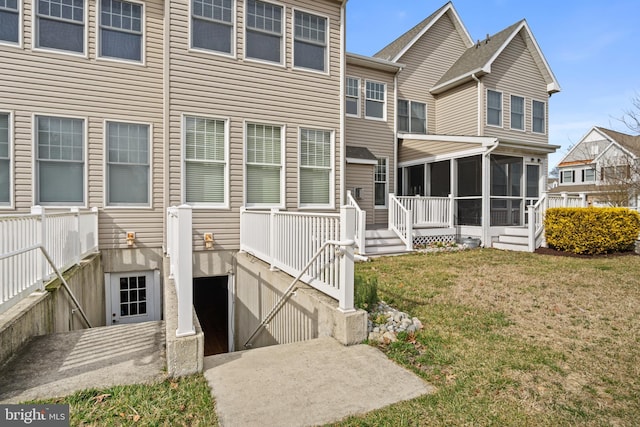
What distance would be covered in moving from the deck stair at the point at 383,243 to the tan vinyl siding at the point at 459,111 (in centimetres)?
615

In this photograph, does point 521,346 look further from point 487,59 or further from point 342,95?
point 487,59

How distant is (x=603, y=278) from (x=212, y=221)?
27.0 feet

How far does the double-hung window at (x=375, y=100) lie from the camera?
41.0ft

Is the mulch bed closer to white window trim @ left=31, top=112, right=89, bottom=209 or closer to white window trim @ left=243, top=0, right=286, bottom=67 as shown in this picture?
white window trim @ left=243, top=0, right=286, bottom=67

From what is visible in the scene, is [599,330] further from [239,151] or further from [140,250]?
[140,250]

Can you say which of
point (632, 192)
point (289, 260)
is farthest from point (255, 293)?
point (632, 192)

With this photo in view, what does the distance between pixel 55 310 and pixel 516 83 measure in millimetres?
16404

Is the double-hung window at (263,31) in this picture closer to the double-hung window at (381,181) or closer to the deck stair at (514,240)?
the double-hung window at (381,181)

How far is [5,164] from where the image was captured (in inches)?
271

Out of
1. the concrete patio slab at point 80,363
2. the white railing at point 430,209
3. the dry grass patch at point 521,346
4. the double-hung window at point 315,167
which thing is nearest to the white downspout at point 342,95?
the double-hung window at point 315,167

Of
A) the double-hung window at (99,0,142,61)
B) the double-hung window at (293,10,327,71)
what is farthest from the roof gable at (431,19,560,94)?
the double-hung window at (99,0,142,61)

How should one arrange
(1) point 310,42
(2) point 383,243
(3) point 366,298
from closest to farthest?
1. (3) point 366,298
2. (1) point 310,42
3. (2) point 383,243

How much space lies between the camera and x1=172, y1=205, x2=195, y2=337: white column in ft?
10.5

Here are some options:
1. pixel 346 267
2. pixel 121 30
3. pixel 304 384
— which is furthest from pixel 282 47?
pixel 304 384
